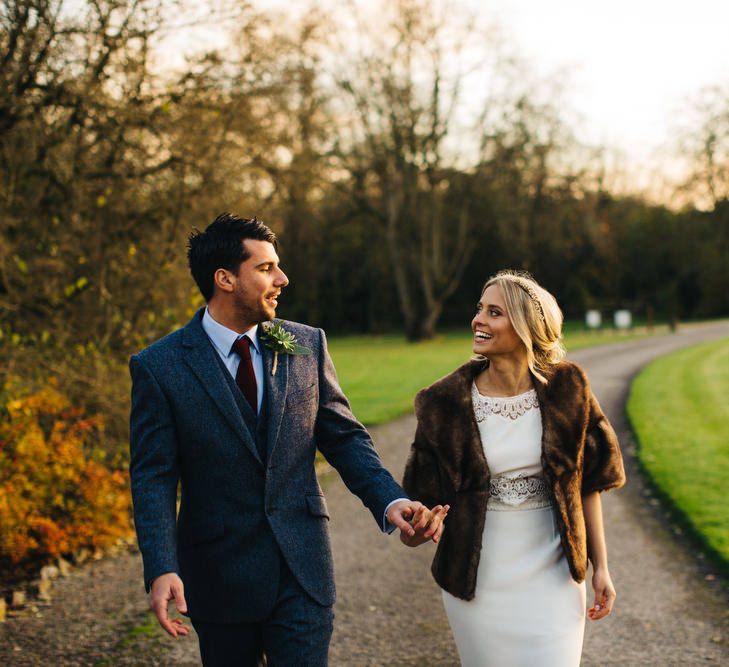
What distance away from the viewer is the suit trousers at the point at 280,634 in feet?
9.14

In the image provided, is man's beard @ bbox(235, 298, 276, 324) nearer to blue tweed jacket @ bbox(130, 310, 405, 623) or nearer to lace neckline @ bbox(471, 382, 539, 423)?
blue tweed jacket @ bbox(130, 310, 405, 623)

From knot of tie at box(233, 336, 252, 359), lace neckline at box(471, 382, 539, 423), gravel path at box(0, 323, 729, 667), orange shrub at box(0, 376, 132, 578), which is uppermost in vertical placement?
knot of tie at box(233, 336, 252, 359)

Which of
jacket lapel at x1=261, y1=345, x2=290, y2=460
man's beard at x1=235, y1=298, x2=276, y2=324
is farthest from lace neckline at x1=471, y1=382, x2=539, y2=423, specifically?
man's beard at x1=235, y1=298, x2=276, y2=324

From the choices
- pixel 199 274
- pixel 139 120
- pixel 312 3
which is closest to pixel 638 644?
pixel 199 274

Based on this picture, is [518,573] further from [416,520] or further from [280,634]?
[280,634]

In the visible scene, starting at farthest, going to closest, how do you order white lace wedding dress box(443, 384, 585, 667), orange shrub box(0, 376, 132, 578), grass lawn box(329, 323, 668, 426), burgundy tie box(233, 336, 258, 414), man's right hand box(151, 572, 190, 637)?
grass lawn box(329, 323, 668, 426) < orange shrub box(0, 376, 132, 578) < white lace wedding dress box(443, 384, 585, 667) < burgundy tie box(233, 336, 258, 414) < man's right hand box(151, 572, 190, 637)

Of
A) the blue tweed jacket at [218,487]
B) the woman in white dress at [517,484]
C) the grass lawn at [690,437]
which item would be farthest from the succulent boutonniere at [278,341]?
the grass lawn at [690,437]

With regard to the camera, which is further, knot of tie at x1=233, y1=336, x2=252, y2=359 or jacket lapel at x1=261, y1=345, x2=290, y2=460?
knot of tie at x1=233, y1=336, x2=252, y2=359

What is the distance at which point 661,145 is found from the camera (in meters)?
42.0

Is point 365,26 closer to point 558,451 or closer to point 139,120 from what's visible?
point 139,120

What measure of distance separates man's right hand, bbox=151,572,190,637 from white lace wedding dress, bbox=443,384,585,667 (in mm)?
1130

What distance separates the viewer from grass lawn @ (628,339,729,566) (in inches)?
306

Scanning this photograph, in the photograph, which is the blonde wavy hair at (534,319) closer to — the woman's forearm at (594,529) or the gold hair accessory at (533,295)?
the gold hair accessory at (533,295)

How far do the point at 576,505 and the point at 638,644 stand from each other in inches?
86.1
